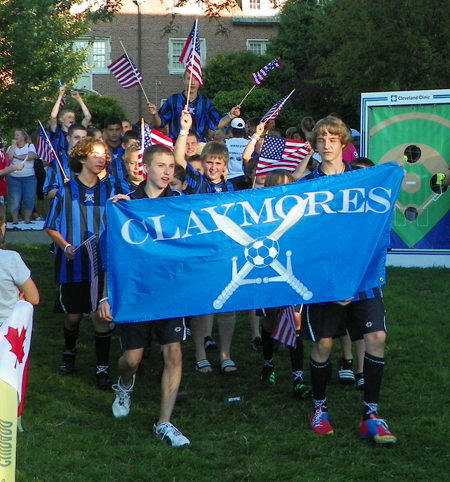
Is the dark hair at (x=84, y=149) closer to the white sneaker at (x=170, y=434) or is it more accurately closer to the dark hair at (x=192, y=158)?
the dark hair at (x=192, y=158)

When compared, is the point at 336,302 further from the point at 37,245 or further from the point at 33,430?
the point at 37,245

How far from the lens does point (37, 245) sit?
13.2 m

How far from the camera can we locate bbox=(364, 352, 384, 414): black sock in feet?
19.2

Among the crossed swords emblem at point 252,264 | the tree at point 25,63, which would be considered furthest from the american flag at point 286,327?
the tree at point 25,63

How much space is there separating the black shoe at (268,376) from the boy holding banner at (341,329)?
1.28m

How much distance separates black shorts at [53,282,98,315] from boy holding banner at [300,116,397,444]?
2.24m

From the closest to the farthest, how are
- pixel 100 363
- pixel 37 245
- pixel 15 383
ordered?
pixel 15 383 < pixel 100 363 < pixel 37 245

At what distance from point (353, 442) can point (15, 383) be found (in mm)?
2688

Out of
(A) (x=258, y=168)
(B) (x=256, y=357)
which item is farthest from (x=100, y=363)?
(A) (x=258, y=168)

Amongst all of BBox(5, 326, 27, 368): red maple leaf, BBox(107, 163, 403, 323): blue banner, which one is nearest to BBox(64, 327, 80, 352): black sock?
BBox(107, 163, 403, 323): blue banner

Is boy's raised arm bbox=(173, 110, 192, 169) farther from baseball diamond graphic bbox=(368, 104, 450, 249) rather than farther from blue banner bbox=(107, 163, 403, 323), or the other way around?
baseball diamond graphic bbox=(368, 104, 450, 249)

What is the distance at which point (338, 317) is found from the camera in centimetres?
601

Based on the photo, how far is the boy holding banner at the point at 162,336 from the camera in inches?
230

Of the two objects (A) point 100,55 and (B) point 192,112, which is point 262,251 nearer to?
(B) point 192,112
